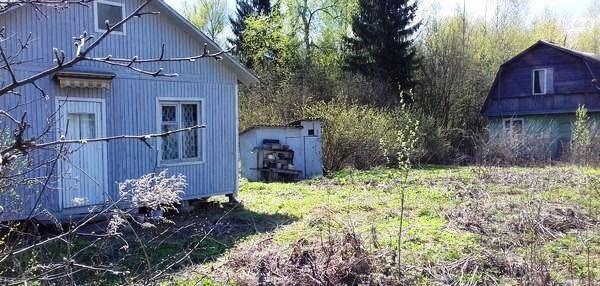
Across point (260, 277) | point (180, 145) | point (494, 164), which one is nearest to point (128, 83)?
point (180, 145)

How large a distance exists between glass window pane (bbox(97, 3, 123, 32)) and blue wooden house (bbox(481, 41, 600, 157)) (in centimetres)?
1960

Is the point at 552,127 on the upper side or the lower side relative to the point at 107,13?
lower

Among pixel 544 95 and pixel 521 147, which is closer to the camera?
pixel 521 147

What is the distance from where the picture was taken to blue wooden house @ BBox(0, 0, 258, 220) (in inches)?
397

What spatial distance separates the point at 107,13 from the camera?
11242mm

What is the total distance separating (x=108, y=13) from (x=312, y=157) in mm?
10620

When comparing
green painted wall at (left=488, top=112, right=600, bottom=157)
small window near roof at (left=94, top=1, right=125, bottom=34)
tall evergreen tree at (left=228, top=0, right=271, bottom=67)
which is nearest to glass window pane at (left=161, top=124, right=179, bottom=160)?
small window near roof at (left=94, top=1, right=125, bottom=34)

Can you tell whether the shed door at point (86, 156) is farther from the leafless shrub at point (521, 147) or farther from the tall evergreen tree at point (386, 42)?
the tall evergreen tree at point (386, 42)

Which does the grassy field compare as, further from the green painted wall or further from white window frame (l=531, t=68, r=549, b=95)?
white window frame (l=531, t=68, r=549, b=95)

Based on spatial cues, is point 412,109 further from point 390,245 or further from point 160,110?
point 390,245

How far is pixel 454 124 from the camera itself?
107 ft

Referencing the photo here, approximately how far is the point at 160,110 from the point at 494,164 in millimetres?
12846

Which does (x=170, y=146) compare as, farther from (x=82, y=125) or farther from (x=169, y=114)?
(x=82, y=125)

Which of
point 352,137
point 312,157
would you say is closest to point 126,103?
point 312,157
